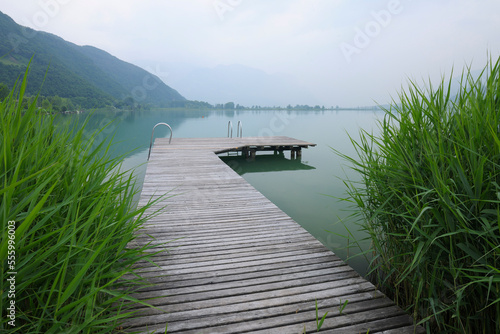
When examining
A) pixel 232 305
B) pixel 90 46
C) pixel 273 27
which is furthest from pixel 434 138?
pixel 90 46

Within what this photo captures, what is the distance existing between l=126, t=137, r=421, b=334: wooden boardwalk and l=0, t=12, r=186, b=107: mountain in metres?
17.0

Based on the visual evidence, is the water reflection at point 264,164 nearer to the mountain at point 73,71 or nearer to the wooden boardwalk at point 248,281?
the wooden boardwalk at point 248,281

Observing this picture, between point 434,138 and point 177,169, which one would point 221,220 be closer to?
point 434,138

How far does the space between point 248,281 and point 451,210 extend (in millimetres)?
1360

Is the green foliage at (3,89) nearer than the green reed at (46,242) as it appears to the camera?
No

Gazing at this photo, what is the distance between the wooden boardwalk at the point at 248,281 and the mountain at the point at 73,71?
17.0 metres

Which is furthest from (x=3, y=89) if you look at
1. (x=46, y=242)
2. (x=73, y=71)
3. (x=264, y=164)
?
(x=73, y=71)

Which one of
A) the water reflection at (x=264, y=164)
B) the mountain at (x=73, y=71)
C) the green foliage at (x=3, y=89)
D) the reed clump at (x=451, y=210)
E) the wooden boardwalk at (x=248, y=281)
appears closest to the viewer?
the reed clump at (x=451, y=210)

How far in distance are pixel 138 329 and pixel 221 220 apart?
1820 mm

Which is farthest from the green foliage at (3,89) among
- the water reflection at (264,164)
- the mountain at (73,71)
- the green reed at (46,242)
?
the mountain at (73,71)

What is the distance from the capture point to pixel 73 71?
65875 millimetres

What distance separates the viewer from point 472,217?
136 centimetres

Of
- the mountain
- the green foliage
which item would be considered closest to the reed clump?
the green foliage

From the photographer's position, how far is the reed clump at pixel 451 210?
1298 millimetres
